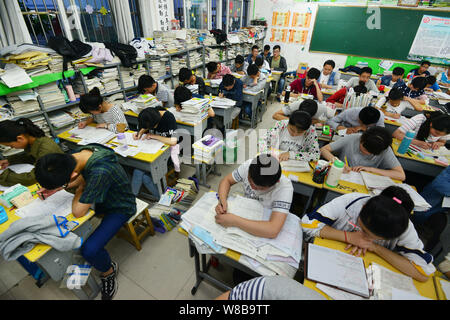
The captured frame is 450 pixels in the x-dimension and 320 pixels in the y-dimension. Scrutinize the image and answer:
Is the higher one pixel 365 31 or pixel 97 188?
pixel 365 31

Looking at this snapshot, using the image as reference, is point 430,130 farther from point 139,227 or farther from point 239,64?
point 239,64

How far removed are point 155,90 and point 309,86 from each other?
3.00m

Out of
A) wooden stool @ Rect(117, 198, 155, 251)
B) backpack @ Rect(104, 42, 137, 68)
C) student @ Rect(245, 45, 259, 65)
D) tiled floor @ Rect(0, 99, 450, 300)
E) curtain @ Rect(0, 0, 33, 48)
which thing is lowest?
tiled floor @ Rect(0, 99, 450, 300)

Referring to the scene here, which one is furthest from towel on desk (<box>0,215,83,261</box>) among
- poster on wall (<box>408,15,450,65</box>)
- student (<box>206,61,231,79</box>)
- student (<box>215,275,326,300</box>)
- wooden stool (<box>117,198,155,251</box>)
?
poster on wall (<box>408,15,450,65</box>)

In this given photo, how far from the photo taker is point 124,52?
3498 mm

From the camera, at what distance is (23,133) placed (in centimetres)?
193

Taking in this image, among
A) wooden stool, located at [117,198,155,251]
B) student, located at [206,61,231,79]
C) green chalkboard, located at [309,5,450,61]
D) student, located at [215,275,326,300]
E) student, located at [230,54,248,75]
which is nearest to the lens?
student, located at [215,275,326,300]

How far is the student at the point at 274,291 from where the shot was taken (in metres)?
0.85

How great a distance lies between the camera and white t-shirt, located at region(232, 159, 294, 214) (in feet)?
Result: 4.67

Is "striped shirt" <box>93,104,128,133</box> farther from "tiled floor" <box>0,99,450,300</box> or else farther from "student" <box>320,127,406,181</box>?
"student" <box>320,127,406,181</box>

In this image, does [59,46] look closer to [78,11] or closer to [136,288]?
[78,11]

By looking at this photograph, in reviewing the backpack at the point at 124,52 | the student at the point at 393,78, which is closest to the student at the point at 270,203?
the backpack at the point at 124,52

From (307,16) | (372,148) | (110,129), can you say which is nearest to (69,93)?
(110,129)

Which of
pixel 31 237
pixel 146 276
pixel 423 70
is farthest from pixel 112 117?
pixel 423 70
